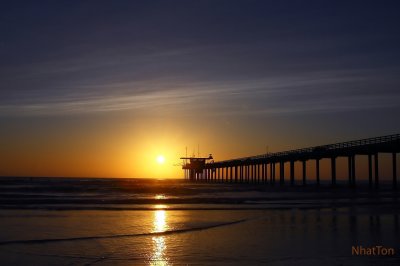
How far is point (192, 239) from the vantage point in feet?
43.1

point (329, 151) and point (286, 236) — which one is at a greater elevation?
point (329, 151)

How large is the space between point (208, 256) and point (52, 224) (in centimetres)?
792

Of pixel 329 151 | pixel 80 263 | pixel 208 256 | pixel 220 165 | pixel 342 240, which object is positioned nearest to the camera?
pixel 80 263

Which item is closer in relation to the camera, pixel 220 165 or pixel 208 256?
pixel 208 256

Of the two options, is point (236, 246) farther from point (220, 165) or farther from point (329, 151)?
point (220, 165)

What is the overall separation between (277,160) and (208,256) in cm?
6639

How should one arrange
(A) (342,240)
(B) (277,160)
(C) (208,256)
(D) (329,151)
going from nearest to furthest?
(C) (208,256)
(A) (342,240)
(D) (329,151)
(B) (277,160)

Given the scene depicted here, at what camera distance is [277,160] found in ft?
249

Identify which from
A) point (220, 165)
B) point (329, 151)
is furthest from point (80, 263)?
point (220, 165)

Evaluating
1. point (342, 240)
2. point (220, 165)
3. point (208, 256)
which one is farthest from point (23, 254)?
point (220, 165)

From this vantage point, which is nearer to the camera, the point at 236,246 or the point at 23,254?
the point at 23,254

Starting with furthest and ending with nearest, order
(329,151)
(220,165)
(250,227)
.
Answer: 1. (220,165)
2. (329,151)
3. (250,227)

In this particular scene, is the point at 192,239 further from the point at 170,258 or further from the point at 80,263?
the point at 80,263

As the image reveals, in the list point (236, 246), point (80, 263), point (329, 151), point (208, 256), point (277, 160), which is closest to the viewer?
point (80, 263)
